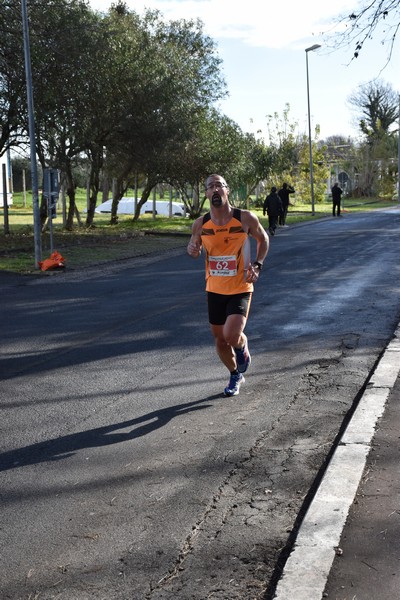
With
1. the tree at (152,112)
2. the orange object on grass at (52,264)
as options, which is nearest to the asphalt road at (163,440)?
the orange object on grass at (52,264)

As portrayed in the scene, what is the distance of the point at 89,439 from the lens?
19.3ft

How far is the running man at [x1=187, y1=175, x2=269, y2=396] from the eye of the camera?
6.89 metres

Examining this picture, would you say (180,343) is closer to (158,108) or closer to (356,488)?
(356,488)

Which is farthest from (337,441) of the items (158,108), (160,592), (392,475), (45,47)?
(158,108)

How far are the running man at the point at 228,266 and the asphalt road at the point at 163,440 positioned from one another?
1.86 feet

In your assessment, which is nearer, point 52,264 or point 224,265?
point 224,265

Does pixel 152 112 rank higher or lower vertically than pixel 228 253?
higher

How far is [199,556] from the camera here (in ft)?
12.9

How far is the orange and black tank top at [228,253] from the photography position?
6895mm

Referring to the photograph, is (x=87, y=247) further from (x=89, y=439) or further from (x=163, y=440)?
(x=163, y=440)

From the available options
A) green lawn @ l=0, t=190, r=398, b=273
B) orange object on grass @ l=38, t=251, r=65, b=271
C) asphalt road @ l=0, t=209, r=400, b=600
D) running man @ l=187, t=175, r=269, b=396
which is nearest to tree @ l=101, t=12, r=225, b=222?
green lawn @ l=0, t=190, r=398, b=273

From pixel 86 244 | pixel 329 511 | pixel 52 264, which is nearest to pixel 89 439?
pixel 329 511

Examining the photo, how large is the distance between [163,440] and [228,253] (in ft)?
5.74

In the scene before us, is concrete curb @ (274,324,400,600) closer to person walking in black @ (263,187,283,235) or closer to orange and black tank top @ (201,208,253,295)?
orange and black tank top @ (201,208,253,295)
